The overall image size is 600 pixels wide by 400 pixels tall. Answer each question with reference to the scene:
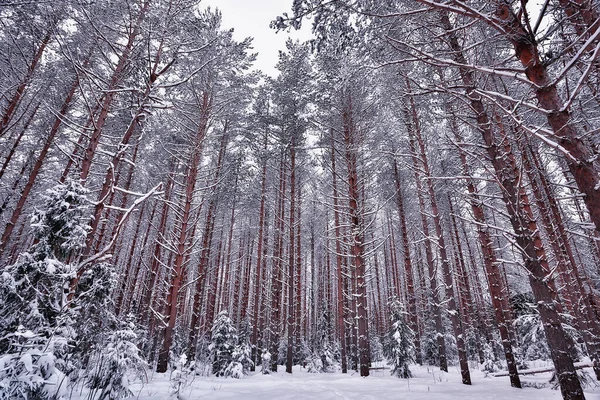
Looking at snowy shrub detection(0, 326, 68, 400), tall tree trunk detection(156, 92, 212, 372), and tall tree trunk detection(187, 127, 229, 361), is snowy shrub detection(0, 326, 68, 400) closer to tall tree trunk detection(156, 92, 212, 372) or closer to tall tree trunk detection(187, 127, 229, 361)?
tall tree trunk detection(156, 92, 212, 372)

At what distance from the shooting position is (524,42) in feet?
8.88

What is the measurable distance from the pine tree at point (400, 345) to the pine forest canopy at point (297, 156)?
92 millimetres

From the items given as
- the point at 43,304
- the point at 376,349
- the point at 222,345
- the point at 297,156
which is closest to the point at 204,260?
the point at 222,345

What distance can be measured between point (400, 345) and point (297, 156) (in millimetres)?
9566

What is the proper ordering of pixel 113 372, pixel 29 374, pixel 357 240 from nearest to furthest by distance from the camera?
pixel 29 374 < pixel 113 372 < pixel 357 240

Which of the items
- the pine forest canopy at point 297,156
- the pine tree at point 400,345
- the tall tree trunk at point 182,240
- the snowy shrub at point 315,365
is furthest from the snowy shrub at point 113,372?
the snowy shrub at point 315,365

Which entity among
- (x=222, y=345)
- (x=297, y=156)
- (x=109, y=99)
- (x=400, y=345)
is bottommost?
(x=222, y=345)

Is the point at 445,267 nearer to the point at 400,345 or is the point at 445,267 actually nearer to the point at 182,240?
the point at 400,345

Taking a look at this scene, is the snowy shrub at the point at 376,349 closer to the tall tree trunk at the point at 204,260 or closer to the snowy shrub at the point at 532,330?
the snowy shrub at the point at 532,330

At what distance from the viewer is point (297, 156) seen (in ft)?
47.0

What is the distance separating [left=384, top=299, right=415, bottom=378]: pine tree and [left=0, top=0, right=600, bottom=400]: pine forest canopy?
3.6 inches

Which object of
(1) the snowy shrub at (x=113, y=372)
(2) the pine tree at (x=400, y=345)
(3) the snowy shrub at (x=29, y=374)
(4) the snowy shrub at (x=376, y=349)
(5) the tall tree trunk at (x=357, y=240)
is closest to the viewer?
(3) the snowy shrub at (x=29, y=374)

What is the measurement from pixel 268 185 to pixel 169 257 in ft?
21.6

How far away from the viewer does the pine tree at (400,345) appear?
1023cm
